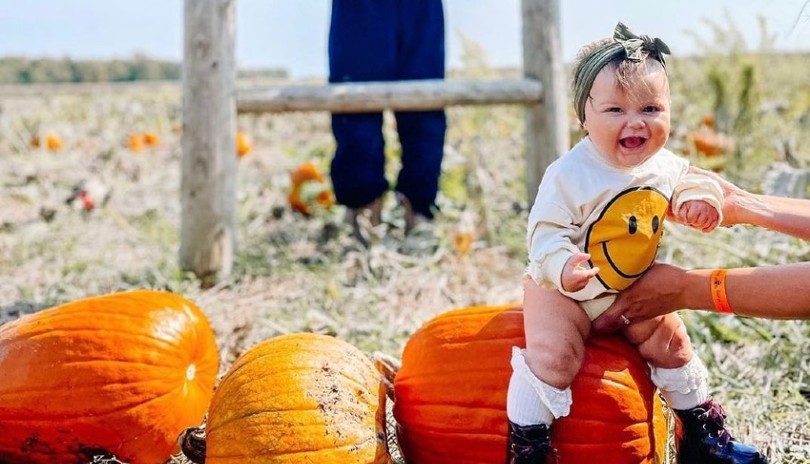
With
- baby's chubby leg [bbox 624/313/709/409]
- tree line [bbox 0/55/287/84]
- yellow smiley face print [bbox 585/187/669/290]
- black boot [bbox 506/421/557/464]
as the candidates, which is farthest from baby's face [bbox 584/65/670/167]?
tree line [bbox 0/55/287/84]

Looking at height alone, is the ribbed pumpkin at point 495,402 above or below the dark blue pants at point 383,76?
below

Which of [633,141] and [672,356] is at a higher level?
[633,141]

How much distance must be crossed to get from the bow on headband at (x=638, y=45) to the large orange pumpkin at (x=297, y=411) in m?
0.93

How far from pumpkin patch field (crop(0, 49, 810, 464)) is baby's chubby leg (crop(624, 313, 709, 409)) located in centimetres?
5

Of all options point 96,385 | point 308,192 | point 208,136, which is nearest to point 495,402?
point 96,385

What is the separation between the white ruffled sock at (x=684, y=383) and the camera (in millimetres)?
1807

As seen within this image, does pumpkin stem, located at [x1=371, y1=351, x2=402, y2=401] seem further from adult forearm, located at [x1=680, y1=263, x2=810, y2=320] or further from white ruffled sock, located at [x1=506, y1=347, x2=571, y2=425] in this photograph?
adult forearm, located at [x1=680, y1=263, x2=810, y2=320]

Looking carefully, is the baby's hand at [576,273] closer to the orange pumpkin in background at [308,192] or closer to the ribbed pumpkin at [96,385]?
the ribbed pumpkin at [96,385]

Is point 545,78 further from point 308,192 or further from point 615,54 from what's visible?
point 615,54

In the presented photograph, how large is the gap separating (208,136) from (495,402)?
2381 mm

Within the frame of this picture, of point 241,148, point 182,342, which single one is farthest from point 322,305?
point 241,148

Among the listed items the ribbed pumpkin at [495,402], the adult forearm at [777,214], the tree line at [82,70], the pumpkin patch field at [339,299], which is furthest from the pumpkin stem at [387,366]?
the tree line at [82,70]

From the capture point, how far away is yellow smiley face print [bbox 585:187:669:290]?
171 centimetres

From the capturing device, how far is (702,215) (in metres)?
1.72
